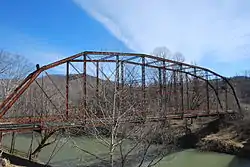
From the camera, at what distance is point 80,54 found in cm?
2038

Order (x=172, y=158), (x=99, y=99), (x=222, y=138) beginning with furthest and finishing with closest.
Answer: (x=222, y=138)
(x=172, y=158)
(x=99, y=99)

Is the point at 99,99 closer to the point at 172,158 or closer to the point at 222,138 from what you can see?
the point at 172,158

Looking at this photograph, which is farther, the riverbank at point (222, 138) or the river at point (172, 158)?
the riverbank at point (222, 138)

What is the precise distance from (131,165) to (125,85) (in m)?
8.48

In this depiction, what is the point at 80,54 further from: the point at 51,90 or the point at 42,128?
the point at 51,90

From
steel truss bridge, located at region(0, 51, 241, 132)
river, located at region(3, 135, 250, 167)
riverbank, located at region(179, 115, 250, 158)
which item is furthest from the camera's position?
riverbank, located at region(179, 115, 250, 158)

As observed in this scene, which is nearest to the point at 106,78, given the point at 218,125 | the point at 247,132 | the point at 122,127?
the point at 122,127

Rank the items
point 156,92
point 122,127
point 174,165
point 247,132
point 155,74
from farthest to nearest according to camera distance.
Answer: point 247,132 → point 155,74 → point 156,92 → point 174,165 → point 122,127

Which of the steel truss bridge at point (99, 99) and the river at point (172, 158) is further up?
the steel truss bridge at point (99, 99)

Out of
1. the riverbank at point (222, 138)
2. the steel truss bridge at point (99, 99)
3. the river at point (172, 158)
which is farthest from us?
the riverbank at point (222, 138)

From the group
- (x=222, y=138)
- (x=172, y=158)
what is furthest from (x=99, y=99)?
(x=222, y=138)

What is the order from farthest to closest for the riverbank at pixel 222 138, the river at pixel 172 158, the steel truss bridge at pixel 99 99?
the riverbank at pixel 222 138 → the river at pixel 172 158 → the steel truss bridge at pixel 99 99

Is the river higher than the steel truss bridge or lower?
lower

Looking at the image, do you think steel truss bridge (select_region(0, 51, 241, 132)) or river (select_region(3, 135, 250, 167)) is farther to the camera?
river (select_region(3, 135, 250, 167))
